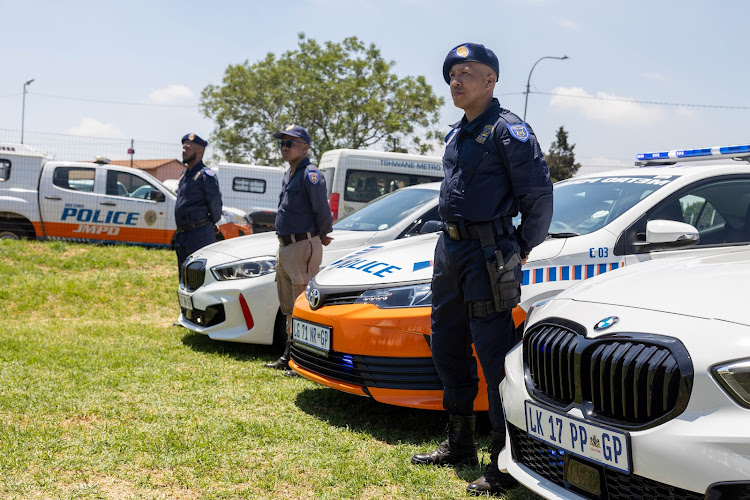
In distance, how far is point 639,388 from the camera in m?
2.01

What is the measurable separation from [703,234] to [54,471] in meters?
3.50

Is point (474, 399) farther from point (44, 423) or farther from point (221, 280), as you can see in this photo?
point (221, 280)

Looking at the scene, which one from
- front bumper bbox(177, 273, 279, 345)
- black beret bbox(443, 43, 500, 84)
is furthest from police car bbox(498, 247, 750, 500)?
front bumper bbox(177, 273, 279, 345)

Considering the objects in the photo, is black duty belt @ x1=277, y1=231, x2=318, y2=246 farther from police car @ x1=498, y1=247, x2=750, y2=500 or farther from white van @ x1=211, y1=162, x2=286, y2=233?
white van @ x1=211, y1=162, x2=286, y2=233

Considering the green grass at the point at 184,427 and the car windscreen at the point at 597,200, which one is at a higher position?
the car windscreen at the point at 597,200

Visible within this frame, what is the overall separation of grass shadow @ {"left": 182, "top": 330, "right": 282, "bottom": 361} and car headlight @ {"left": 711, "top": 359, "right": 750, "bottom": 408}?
4306mm

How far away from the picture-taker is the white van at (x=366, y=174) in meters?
13.2

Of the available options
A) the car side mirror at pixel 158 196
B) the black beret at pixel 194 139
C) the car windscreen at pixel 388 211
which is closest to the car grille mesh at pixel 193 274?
the car windscreen at pixel 388 211

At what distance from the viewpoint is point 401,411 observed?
428cm

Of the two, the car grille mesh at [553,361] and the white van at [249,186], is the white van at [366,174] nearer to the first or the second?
the white van at [249,186]

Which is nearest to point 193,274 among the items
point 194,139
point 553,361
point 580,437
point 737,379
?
point 194,139

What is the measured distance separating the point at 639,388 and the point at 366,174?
1160cm

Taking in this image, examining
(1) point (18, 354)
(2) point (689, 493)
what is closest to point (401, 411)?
(2) point (689, 493)

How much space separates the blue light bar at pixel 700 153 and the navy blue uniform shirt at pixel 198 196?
3.98 m
